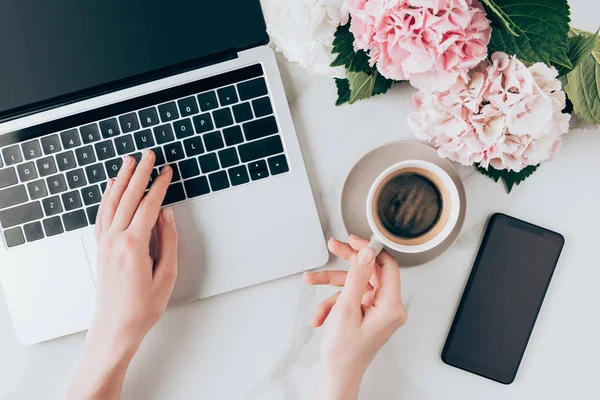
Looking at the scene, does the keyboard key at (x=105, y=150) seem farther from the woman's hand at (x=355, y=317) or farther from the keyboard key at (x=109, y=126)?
the woman's hand at (x=355, y=317)

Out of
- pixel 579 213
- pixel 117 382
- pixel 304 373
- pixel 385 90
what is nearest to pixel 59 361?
pixel 117 382

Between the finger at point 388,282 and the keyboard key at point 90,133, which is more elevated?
the keyboard key at point 90,133

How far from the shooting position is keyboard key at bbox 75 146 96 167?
2.02 ft

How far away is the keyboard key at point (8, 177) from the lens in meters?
0.62

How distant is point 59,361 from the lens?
0.68 metres

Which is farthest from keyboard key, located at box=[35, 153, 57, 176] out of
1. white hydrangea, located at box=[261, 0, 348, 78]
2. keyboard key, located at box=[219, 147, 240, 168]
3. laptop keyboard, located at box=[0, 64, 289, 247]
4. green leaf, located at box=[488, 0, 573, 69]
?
green leaf, located at box=[488, 0, 573, 69]

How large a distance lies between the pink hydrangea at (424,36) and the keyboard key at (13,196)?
0.45m

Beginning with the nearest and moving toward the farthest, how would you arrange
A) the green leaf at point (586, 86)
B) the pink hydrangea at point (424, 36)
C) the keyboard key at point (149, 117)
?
1. the pink hydrangea at point (424, 36)
2. the green leaf at point (586, 86)
3. the keyboard key at point (149, 117)

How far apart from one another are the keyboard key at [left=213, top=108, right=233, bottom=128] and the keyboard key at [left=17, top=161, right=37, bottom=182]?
235 millimetres

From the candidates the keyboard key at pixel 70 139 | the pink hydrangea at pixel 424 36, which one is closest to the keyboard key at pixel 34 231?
the keyboard key at pixel 70 139

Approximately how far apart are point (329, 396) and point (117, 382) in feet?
0.91

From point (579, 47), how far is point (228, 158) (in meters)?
0.39

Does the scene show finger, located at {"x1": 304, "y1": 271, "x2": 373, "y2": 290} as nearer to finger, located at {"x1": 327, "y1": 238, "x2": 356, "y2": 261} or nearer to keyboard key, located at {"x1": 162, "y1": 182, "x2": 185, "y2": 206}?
finger, located at {"x1": 327, "y1": 238, "x2": 356, "y2": 261}

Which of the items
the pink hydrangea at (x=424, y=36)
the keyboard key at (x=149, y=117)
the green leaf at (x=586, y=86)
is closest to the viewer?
the pink hydrangea at (x=424, y=36)
